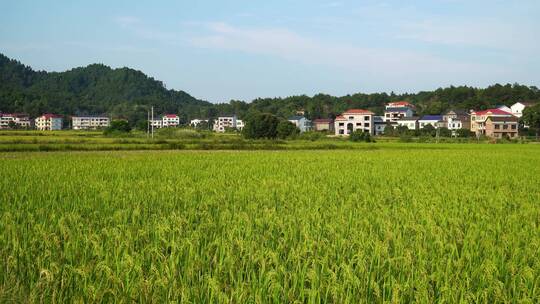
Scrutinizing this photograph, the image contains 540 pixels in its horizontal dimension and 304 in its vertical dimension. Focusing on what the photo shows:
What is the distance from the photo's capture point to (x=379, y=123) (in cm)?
9588

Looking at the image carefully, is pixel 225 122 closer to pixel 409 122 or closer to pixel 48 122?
pixel 48 122

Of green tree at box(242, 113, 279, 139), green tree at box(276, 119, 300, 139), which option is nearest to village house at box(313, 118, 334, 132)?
green tree at box(276, 119, 300, 139)

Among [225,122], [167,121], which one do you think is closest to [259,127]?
[225,122]

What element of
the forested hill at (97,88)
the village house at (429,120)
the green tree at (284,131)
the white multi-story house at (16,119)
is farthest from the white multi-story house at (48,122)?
the village house at (429,120)

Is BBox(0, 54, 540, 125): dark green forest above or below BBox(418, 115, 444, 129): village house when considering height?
above

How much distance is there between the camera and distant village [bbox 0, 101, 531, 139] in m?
76.2

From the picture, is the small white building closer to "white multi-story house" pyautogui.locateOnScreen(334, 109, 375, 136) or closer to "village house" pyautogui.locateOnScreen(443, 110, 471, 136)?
"white multi-story house" pyautogui.locateOnScreen(334, 109, 375, 136)

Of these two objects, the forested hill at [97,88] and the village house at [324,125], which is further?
the forested hill at [97,88]

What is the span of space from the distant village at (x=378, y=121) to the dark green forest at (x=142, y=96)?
638 centimetres

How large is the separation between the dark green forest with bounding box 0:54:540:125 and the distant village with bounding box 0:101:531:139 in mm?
6380

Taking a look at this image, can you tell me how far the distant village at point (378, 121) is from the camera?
3002 inches

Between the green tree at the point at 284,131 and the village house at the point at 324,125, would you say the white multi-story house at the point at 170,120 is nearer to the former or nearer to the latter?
the village house at the point at 324,125

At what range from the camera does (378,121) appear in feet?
318

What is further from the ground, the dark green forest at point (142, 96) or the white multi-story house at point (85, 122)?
the dark green forest at point (142, 96)
